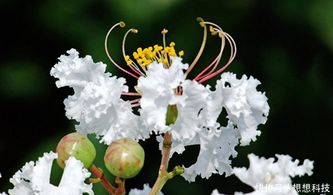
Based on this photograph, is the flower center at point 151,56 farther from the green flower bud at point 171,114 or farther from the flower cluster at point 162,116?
the green flower bud at point 171,114

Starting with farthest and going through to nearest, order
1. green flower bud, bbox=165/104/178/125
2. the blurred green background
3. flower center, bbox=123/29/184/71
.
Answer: the blurred green background
flower center, bbox=123/29/184/71
green flower bud, bbox=165/104/178/125

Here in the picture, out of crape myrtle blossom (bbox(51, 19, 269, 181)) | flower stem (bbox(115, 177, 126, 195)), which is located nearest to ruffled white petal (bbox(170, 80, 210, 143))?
crape myrtle blossom (bbox(51, 19, 269, 181))

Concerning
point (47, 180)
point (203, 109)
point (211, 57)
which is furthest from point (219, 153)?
point (211, 57)

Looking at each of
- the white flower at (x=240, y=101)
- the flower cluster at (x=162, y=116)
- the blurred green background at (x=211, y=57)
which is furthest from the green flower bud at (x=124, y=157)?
the blurred green background at (x=211, y=57)

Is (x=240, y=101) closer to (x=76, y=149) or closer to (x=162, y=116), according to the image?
(x=162, y=116)

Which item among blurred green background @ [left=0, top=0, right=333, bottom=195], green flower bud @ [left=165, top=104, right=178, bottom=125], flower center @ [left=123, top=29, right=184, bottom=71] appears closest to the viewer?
green flower bud @ [left=165, top=104, right=178, bottom=125]

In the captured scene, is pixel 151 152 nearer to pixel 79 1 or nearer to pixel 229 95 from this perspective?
pixel 79 1

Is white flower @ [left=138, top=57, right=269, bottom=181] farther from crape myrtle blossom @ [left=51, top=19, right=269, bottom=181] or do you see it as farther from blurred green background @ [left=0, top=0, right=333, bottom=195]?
blurred green background @ [left=0, top=0, right=333, bottom=195]
